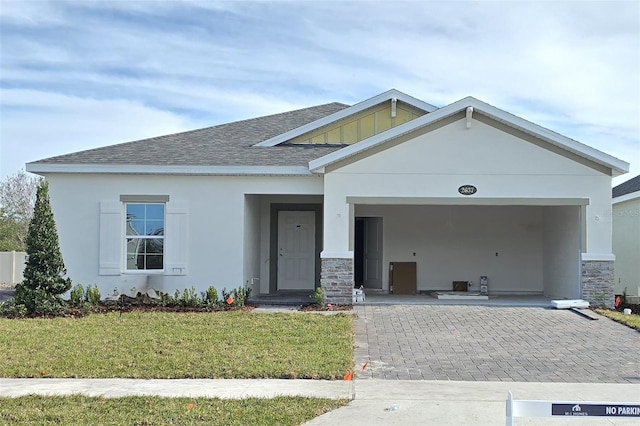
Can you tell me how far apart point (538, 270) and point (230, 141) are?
907 cm

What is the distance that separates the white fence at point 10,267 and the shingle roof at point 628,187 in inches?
788

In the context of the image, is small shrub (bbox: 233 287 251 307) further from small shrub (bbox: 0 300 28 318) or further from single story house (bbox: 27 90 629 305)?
small shrub (bbox: 0 300 28 318)

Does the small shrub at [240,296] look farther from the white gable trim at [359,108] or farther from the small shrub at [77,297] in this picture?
the white gable trim at [359,108]

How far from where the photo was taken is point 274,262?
57.9 feet

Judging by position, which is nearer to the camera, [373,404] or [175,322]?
[373,404]

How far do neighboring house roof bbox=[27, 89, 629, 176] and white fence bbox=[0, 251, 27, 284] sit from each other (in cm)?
908

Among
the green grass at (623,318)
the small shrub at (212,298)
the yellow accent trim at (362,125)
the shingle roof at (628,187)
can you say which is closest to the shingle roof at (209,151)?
the yellow accent trim at (362,125)

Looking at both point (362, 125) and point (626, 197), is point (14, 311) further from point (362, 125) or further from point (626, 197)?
point (626, 197)

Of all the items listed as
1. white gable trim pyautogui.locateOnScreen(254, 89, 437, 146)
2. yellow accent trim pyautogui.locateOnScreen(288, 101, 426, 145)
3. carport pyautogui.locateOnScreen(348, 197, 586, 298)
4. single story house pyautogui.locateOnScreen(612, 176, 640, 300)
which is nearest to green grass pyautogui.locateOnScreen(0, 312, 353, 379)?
carport pyautogui.locateOnScreen(348, 197, 586, 298)

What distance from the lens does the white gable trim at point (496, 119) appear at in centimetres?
1430

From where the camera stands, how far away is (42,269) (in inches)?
527

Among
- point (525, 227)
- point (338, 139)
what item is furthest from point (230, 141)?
point (525, 227)

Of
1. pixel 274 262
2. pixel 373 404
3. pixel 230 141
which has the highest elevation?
pixel 230 141

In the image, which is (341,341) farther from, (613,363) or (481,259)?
(481,259)
